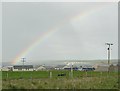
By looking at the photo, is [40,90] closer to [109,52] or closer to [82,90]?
[82,90]

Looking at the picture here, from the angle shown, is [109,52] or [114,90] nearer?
[114,90]

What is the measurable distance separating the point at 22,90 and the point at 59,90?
208 centimetres

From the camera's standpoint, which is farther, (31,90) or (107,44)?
(107,44)

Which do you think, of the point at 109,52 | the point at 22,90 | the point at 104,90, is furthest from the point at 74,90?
the point at 109,52

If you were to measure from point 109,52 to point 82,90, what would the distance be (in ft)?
202

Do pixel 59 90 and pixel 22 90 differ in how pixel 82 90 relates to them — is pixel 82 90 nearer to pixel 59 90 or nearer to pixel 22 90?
pixel 59 90

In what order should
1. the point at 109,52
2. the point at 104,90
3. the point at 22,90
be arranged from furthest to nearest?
1. the point at 109,52
2. the point at 104,90
3. the point at 22,90

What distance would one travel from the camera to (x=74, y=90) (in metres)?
16.9

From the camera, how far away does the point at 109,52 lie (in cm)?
7744

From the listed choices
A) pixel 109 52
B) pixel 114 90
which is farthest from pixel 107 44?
pixel 114 90

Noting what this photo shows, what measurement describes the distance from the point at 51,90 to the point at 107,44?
215 feet

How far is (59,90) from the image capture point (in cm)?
1645

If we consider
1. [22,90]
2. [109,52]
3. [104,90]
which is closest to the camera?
[22,90]

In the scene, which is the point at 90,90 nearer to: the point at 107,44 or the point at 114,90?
the point at 114,90
